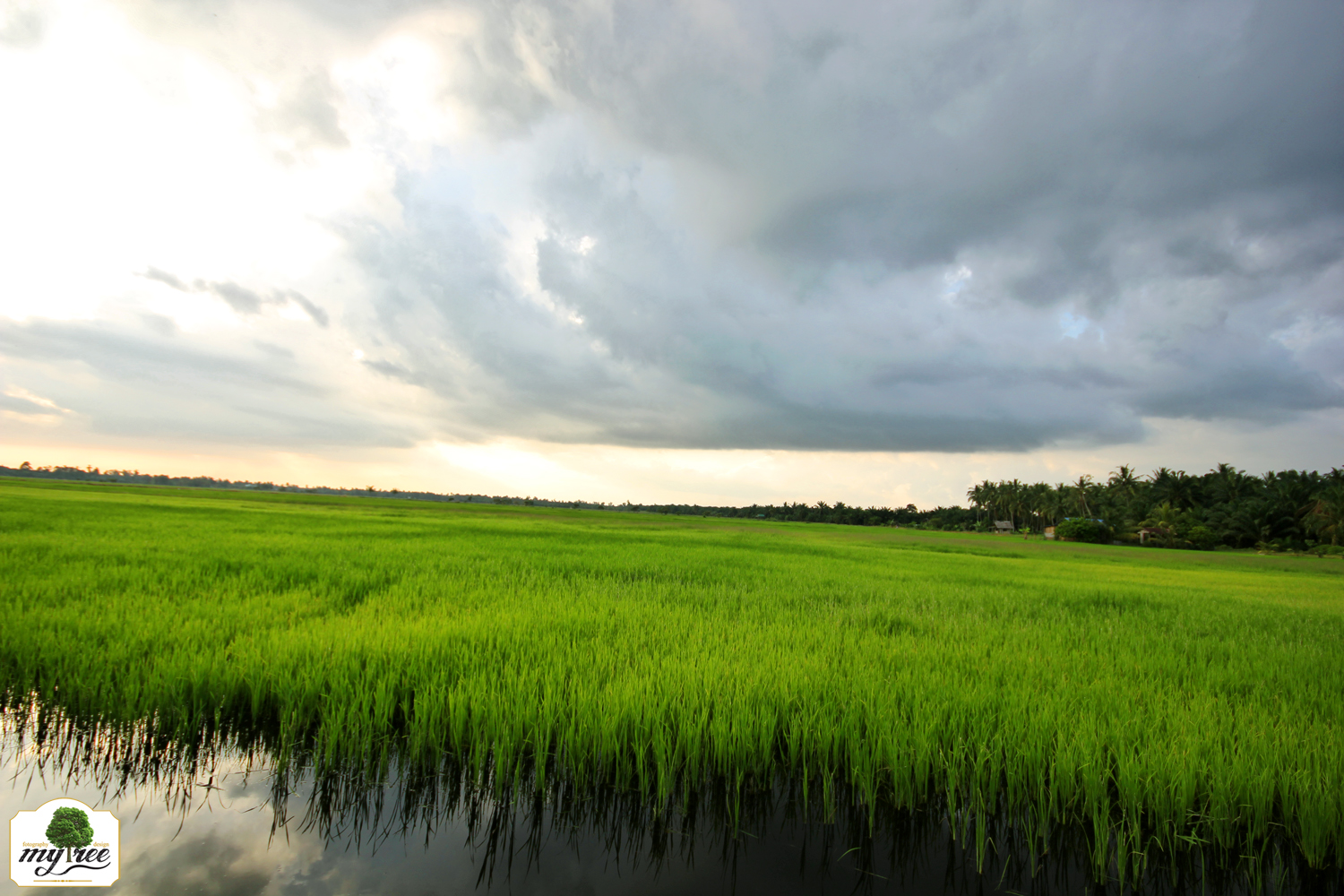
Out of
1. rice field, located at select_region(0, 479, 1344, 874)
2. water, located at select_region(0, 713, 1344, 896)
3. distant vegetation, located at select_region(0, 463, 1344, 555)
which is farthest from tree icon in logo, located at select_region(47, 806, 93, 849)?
distant vegetation, located at select_region(0, 463, 1344, 555)

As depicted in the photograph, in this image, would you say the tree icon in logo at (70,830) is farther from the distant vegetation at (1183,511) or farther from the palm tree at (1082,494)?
the palm tree at (1082,494)

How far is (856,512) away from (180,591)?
10094cm

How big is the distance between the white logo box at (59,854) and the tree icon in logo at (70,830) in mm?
16

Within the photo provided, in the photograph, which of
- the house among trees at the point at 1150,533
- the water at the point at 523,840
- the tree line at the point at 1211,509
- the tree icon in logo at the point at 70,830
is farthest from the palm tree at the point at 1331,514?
the tree icon in logo at the point at 70,830

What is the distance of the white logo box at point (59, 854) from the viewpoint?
1.92 meters

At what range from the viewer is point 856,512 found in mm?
96500

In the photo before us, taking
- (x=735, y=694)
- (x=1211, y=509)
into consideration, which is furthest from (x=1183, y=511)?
(x=735, y=694)

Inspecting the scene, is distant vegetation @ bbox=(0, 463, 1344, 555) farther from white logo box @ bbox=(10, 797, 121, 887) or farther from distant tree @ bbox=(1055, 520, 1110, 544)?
white logo box @ bbox=(10, 797, 121, 887)

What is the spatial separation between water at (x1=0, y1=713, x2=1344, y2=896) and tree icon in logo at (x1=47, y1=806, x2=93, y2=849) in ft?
0.42

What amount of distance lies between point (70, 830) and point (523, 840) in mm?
1913

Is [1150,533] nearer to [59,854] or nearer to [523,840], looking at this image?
[523,840]

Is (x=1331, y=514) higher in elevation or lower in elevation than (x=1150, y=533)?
higher

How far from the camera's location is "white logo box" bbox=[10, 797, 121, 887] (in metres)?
1.92

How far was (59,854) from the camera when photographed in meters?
1.97
